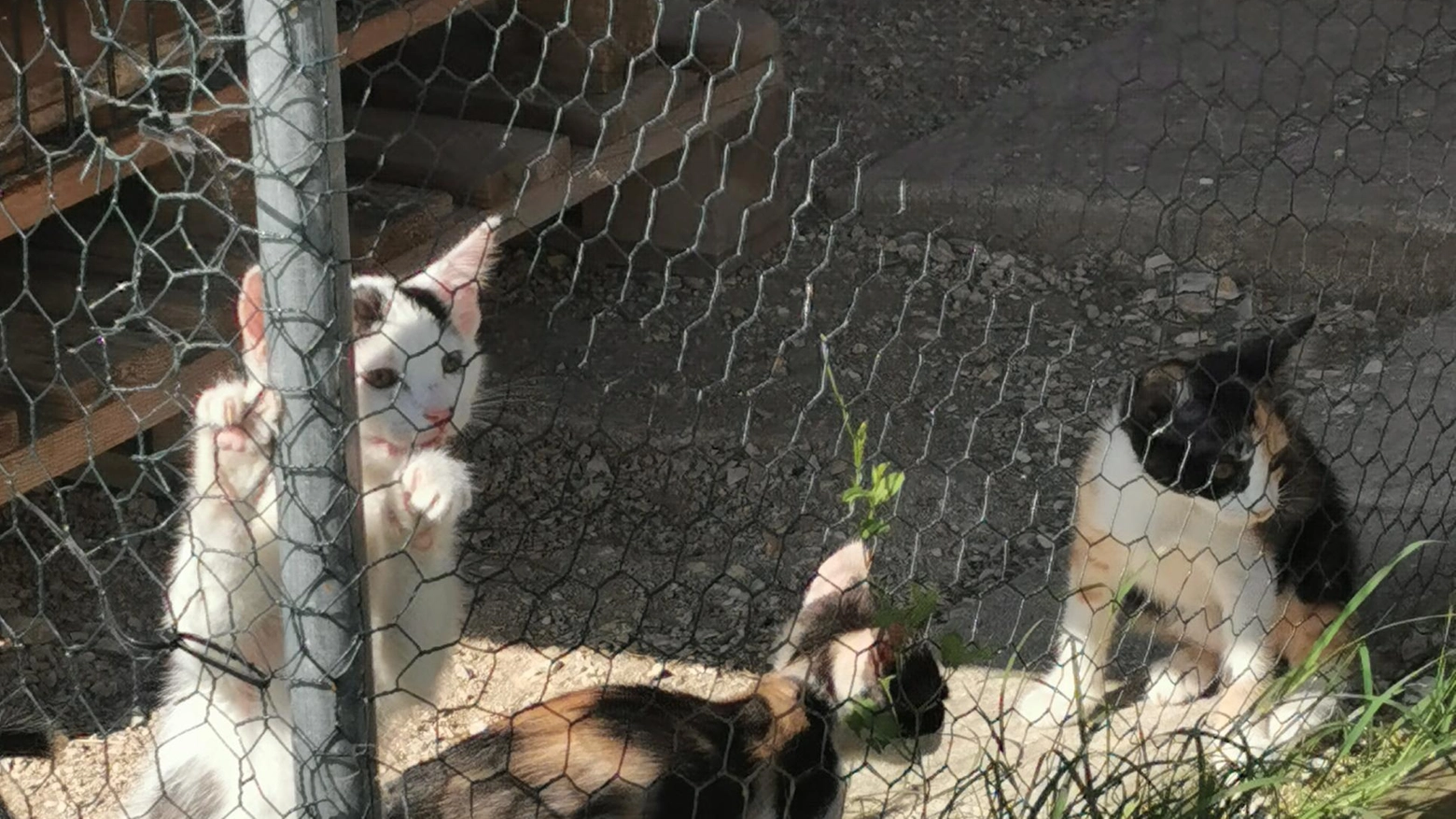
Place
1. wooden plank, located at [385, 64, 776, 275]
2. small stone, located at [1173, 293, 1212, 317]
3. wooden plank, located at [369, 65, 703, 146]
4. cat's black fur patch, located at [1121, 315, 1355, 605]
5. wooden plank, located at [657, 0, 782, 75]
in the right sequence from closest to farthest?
cat's black fur patch, located at [1121, 315, 1355, 605] → wooden plank, located at [385, 64, 776, 275] → wooden plank, located at [369, 65, 703, 146] → wooden plank, located at [657, 0, 782, 75] → small stone, located at [1173, 293, 1212, 317]

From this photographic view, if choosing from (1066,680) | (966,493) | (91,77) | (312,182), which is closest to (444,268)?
(91,77)

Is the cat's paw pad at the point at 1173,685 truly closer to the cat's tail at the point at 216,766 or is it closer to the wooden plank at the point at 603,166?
the wooden plank at the point at 603,166

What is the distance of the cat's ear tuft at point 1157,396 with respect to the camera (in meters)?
3.38

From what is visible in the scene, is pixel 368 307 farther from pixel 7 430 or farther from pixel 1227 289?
pixel 1227 289

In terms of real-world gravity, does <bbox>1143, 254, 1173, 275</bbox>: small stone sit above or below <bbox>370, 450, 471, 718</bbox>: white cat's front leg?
below

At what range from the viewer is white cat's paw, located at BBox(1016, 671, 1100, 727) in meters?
3.57

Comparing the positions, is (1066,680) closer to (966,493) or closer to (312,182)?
(966,493)

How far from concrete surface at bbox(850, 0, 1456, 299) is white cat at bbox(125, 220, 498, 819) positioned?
2.77 meters

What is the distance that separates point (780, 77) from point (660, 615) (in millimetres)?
1862

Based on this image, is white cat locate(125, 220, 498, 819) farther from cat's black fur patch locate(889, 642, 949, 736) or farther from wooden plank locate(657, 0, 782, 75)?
wooden plank locate(657, 0, 782, 75)

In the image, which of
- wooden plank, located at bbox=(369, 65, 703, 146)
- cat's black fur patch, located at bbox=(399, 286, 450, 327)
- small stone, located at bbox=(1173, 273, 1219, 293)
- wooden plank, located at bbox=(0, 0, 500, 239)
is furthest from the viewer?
small stone, located at bbox=(1173, 273, 1219, 293)

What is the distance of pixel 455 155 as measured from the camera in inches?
176

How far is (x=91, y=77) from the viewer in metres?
3.36

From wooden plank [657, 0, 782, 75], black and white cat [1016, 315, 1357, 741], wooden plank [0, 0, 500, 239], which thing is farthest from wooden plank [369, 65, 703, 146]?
black and white cat [1016, 315, 1357, 741]
